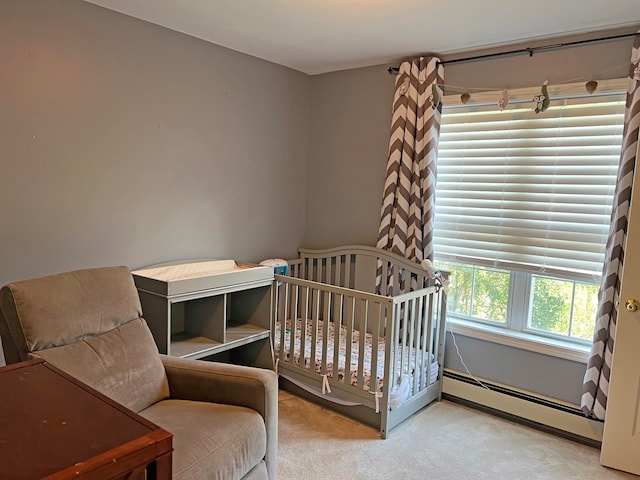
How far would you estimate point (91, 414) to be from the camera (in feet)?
3.98

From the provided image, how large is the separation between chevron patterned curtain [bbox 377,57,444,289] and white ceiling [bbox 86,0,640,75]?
0.55 ft

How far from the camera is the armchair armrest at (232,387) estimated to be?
1.98 m

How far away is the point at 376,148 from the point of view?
11.5 ft

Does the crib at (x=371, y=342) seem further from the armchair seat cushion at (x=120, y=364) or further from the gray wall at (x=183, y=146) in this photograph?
the armchair seat cushion at (x=120, y=364)

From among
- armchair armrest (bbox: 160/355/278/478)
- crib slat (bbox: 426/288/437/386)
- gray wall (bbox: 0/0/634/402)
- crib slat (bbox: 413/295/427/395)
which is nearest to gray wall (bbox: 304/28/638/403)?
gray wall (bbox: 0/0/634/402)

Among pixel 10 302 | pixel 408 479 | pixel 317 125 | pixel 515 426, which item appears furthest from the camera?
pixel 317 125

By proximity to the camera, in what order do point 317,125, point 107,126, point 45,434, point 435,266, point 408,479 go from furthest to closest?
point 317,125 < point 435,266 < point 107,126 < point 408,479 < point 45,434

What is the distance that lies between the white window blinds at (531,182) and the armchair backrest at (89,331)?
201cm

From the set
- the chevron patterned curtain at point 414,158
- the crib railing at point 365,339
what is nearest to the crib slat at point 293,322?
the crib railing at point 365,339

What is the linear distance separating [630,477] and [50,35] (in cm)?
358

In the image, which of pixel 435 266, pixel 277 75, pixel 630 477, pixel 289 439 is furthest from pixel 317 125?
pixel 630 477

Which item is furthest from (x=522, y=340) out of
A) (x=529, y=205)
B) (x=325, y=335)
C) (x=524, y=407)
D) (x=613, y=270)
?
(x=325, y=335)

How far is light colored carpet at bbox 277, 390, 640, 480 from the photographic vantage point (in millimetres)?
2375

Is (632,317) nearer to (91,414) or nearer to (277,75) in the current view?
(91,414)
